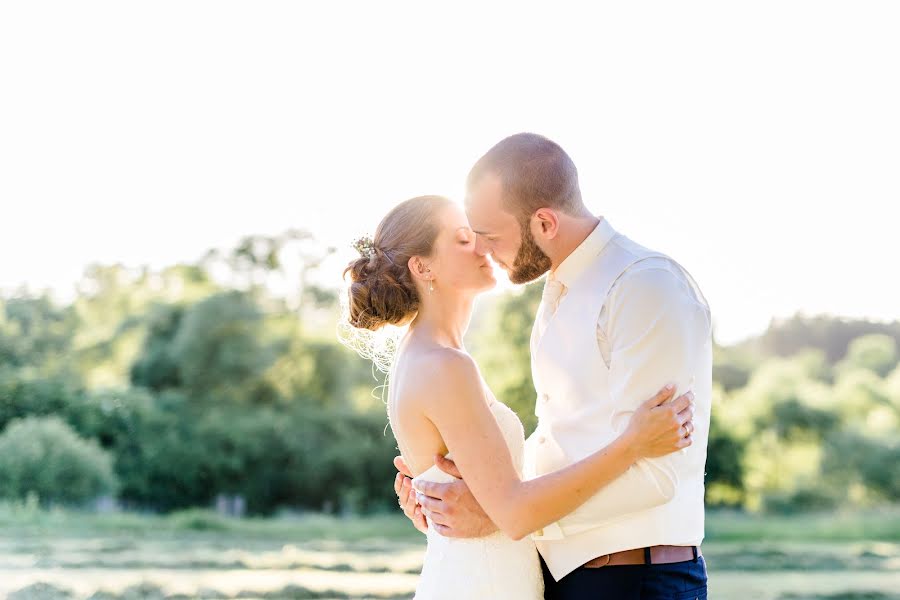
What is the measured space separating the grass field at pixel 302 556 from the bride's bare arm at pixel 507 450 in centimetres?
700

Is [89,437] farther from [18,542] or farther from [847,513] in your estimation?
[847,513]

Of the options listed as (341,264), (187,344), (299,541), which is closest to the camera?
(341,264)

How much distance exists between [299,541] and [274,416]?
209cm

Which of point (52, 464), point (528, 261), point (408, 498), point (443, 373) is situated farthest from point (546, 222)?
point (52, 464)

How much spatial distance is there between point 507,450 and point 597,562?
0.92 feet

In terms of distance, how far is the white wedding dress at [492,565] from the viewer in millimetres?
2234

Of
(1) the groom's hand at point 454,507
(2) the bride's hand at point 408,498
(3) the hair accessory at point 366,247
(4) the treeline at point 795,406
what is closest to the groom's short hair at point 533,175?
(3) the hair accessory at point 366,247

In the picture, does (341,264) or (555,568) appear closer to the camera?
(555,568)

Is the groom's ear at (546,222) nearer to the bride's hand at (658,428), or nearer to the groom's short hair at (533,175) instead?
the groom's short hair at (533,175)

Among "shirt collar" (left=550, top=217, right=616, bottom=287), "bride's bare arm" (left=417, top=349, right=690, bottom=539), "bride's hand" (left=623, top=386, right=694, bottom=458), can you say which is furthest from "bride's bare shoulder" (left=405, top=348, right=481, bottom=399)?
"bride's hand" (left=623, top=386, right=694, bottom=458)

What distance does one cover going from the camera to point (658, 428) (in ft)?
6.27

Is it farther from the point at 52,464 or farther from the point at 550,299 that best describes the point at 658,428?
the point at 52,464

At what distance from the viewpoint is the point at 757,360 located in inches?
569

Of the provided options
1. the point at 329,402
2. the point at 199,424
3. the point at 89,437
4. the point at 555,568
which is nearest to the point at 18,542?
the point at 89,437
